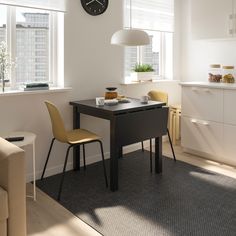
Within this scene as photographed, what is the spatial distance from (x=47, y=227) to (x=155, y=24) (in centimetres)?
311

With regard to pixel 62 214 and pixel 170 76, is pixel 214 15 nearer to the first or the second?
pixel 170 76

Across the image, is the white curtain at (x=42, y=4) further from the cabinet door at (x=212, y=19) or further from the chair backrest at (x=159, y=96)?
the cabinet door at (x=212, y=19)

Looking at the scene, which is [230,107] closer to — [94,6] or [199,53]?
[199,53]

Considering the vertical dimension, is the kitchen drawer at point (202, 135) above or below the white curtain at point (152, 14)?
below

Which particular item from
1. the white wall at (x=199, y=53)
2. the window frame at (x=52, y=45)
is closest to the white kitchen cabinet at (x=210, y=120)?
the white wall at (x=199, y=53)

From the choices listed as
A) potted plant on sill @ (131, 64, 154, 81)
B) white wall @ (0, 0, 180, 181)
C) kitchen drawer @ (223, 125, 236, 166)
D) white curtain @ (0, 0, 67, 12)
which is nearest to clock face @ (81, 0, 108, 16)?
white wall @ (0, 0, 180, 181)

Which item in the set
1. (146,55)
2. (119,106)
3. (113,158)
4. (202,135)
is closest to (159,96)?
(202,135)

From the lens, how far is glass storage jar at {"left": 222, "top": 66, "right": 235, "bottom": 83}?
4.16 meters

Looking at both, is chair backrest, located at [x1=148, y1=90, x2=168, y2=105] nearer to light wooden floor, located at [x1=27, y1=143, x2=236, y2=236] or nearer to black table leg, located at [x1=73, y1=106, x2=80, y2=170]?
black table leg, located at [x1=73, y1=106, x2=80, y2=170]

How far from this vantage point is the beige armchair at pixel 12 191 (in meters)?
2.02

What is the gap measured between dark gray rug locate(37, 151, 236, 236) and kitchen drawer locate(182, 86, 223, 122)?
664 millimetres

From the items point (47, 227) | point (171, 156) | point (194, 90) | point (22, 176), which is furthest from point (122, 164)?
point (22, 176)

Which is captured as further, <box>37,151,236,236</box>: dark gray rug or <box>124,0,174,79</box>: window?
<box>124,0,174,79</box>: window

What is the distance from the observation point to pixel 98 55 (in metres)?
Answer: 3.88
